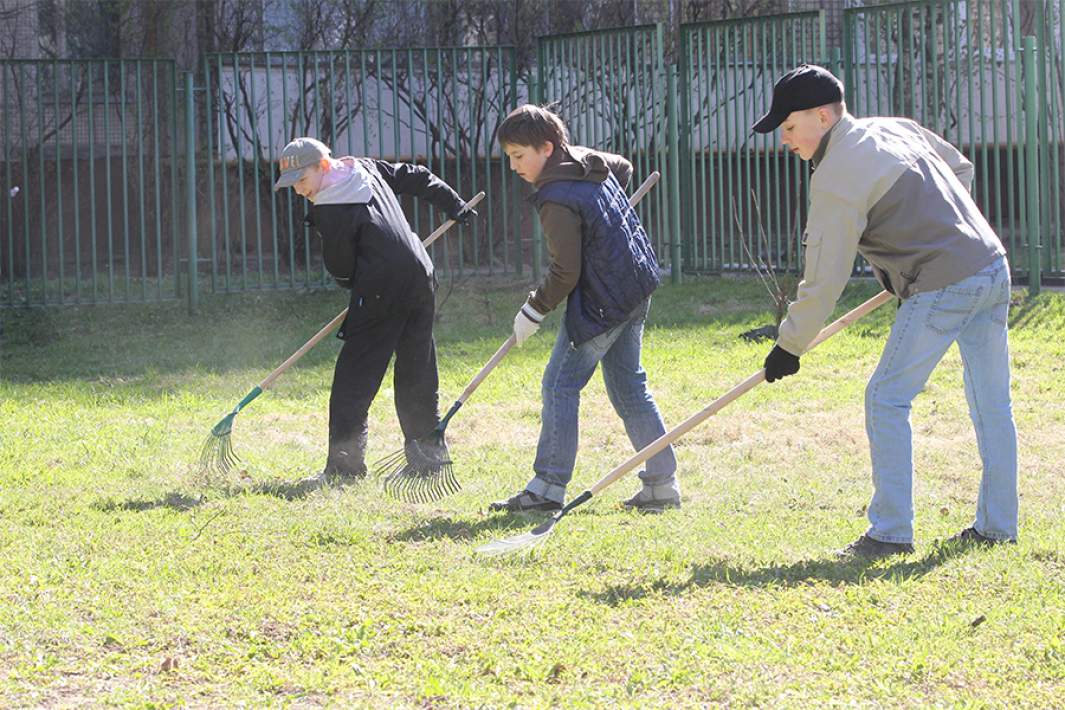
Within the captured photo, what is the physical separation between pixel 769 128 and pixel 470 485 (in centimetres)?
253

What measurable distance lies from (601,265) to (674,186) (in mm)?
8347

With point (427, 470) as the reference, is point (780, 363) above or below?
above

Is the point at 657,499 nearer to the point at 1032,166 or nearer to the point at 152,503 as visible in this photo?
the point at 152,503

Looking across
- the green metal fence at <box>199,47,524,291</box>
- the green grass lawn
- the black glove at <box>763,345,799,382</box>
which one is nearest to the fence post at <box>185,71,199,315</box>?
the green metal fence at <box>199,47,524,291</box>

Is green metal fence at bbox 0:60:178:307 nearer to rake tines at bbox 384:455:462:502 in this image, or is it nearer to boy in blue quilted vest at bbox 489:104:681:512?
rake tines at bbox 384:455:462:502

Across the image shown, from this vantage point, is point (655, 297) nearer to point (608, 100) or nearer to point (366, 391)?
point (608, 100)

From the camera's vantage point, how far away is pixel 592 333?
6090 mm

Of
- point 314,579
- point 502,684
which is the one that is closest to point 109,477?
point 314,579

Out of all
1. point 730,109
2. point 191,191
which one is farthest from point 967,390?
point 730,109

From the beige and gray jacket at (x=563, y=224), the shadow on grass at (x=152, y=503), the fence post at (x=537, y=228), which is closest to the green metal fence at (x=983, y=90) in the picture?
the fence post at (x=537, y=228)

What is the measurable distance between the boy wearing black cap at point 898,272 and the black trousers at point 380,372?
229cm

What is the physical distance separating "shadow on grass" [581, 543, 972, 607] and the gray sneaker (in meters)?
0.98

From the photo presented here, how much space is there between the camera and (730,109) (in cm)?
1466

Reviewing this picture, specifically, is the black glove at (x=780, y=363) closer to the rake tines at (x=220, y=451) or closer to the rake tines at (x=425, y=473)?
the rake tines at (x=425, y=473)
